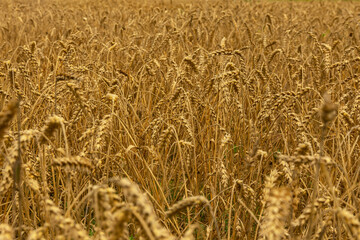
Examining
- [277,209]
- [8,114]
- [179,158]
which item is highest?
[8,114]

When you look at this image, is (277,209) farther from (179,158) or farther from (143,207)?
(179,158)

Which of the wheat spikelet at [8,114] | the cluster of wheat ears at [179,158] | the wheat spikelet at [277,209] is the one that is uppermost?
the wheat spikelet at [8,114]

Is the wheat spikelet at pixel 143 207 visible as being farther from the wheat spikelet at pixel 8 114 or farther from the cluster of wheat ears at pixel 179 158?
the wheat spikelet at pixel 8 114

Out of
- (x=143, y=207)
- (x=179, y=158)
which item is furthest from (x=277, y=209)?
(x=179, y=158)

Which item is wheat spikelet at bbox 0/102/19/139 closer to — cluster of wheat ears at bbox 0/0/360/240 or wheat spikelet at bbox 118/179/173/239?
cluster of wheat ears at bbox 0/0/360/240

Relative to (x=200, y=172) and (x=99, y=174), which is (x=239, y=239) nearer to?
(x=200, y=172)

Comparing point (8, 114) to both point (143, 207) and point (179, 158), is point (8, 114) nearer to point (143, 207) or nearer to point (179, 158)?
point (143, 207)

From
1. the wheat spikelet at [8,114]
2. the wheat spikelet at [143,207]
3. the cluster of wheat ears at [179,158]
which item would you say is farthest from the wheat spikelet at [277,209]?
the wheat spikelet at [8,114]

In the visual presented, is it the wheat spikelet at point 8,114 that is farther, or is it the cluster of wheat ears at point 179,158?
the cluster of wheat ears at point 179,158

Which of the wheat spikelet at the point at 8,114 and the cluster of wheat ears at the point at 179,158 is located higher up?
the wheat spikelet at the point at 8,114

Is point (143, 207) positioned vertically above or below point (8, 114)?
below

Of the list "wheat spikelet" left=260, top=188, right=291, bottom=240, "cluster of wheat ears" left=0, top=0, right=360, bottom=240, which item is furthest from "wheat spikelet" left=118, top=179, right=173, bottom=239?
"wheat spikelet" left=260, top=188, right=291, bottom=240

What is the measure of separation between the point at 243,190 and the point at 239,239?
9.4 inches

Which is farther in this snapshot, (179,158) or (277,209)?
(179,158)
